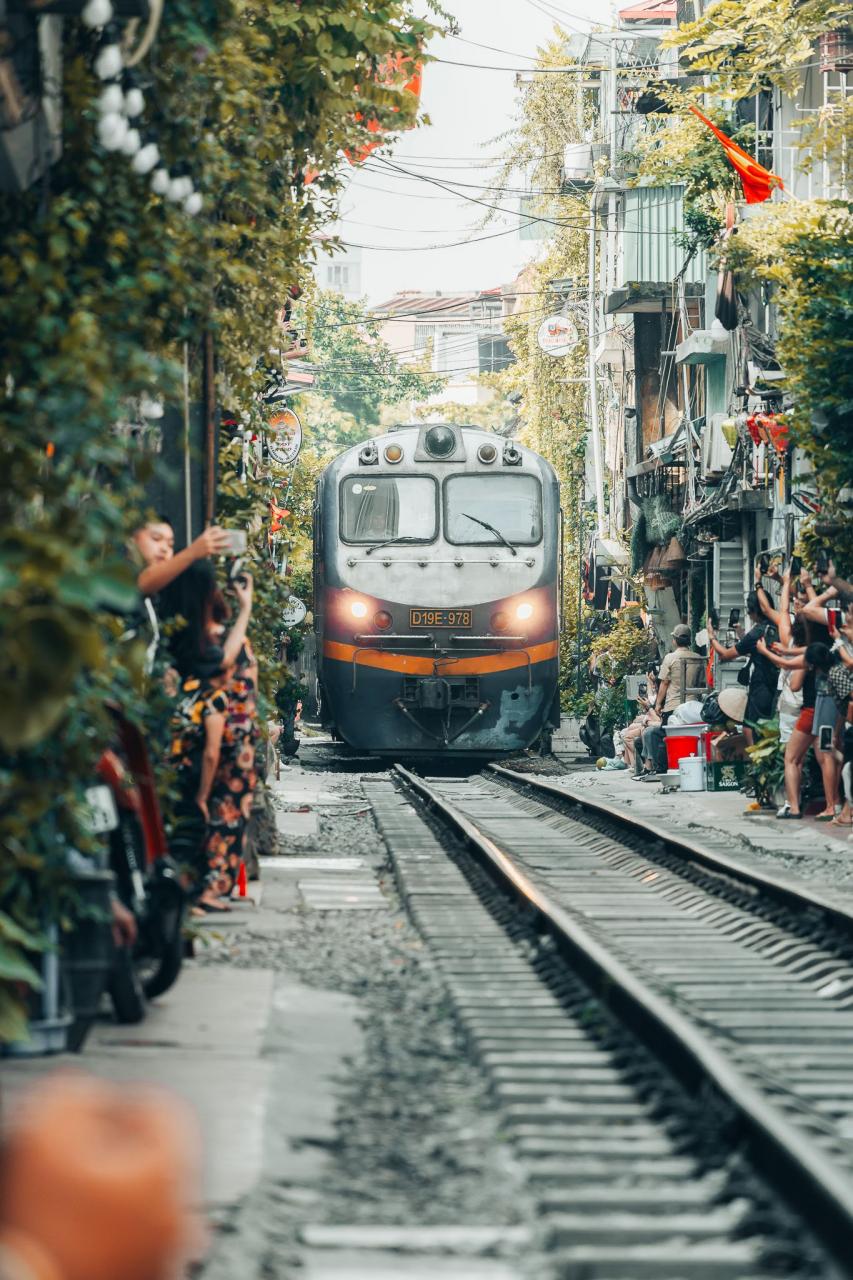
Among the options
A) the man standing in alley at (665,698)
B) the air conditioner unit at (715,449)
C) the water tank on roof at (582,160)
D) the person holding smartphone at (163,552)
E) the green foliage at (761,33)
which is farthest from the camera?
the water tank on roof at (582,160)

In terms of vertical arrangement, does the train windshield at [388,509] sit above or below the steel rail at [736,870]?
above

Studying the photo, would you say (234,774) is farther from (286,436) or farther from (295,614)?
(295,614)

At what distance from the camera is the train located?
2023cm

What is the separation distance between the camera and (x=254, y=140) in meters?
10.2

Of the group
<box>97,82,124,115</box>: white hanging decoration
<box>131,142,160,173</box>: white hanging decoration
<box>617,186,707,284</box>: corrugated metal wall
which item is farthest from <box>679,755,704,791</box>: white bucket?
<box>617,186,707,284</box>: corrugated metal wall

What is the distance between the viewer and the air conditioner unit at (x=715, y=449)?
27.8 meters

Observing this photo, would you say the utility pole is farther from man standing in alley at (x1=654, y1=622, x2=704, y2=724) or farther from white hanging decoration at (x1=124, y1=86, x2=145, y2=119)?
white hanging decoration at (x1=124, y1=86, x2=145, y2=119)

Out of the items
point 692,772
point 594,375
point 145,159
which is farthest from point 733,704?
point 594,375

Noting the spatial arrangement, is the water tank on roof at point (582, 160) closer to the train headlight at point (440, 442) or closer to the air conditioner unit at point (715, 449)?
the air conditioner unit at point (715, 449)

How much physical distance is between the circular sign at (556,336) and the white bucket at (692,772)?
2012 cm

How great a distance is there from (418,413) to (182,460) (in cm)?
4808

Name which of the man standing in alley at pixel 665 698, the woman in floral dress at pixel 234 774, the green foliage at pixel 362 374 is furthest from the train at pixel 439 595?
the green foliage at pixel 362 374

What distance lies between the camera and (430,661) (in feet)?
66.2

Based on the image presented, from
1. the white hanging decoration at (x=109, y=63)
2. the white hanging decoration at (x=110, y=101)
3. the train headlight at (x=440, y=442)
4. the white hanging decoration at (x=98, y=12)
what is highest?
the white hanging decoration at (x=98, y=12)
